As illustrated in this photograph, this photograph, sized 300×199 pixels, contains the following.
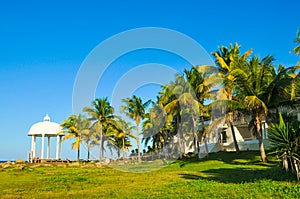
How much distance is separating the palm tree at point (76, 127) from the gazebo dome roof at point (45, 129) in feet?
7.31

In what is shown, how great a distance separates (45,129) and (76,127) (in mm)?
6173

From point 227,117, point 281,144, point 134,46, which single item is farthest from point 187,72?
point 281,144

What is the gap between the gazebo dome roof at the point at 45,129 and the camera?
169 feet

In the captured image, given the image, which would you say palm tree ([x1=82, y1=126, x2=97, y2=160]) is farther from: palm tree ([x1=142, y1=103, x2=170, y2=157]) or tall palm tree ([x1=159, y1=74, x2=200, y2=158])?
tall palm tree ([x1=159, y1=74, x2=200, y2=158])

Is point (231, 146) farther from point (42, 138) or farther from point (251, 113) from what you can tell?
point (42, 138)

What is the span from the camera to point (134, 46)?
19.1 meters

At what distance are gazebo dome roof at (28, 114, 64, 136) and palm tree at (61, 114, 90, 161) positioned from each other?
7.31 ft

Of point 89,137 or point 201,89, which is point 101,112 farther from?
point 201,89

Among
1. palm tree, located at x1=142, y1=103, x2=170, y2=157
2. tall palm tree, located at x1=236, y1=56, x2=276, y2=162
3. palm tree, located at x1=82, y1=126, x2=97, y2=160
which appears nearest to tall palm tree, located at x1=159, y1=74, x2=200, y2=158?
palm tree, located at x1=142, y1=103, x2=170, y2=157

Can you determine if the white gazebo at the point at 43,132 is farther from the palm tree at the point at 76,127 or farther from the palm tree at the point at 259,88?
the palm tree at the point at 259,88

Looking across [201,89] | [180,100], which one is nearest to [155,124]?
[180,100]

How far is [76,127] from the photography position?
56.4 metres

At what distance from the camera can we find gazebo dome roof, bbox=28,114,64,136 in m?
51.4

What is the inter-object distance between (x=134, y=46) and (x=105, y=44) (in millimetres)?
2017
